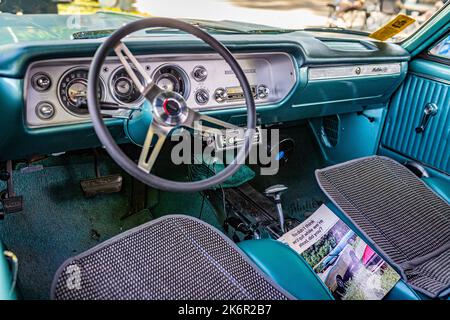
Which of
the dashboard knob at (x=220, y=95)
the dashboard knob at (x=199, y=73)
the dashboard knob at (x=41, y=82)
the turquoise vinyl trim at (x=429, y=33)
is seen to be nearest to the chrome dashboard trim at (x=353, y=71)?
the turquoise vinyl trim at (x=429, y=33)

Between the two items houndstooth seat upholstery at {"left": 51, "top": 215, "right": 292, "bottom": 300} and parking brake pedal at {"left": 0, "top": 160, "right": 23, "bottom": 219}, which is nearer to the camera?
houndstooth seat upholstery at {"left": 51, "top": 215, "right": 292, "bottom": 300}

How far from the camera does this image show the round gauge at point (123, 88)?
177cm

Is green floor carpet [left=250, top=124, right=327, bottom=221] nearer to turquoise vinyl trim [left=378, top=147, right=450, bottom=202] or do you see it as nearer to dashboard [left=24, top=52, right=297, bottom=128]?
turquoise vinyl trim [left=378, top=147, right=450, bottom=202]

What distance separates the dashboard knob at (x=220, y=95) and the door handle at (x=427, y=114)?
1.15 m

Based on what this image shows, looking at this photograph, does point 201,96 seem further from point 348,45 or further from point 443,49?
point 443,49

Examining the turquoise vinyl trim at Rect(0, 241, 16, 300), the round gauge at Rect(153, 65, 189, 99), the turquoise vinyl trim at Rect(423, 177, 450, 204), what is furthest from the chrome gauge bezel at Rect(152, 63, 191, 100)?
the turquoise vinyl trim at Rect(423, 177, 450, 204)

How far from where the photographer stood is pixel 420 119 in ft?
8.02

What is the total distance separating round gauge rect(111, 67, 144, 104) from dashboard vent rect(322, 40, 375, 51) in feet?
3.49

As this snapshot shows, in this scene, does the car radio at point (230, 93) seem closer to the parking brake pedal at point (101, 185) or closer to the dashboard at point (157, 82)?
the dashboard at point (157, 82)

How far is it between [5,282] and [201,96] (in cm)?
118

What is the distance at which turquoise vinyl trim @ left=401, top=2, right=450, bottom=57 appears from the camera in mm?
2179

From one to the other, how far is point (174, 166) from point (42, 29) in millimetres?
1075

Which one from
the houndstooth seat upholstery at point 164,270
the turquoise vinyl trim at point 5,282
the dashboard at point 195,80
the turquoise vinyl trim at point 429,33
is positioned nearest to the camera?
the turquoise vinyl trim at point 5,282
